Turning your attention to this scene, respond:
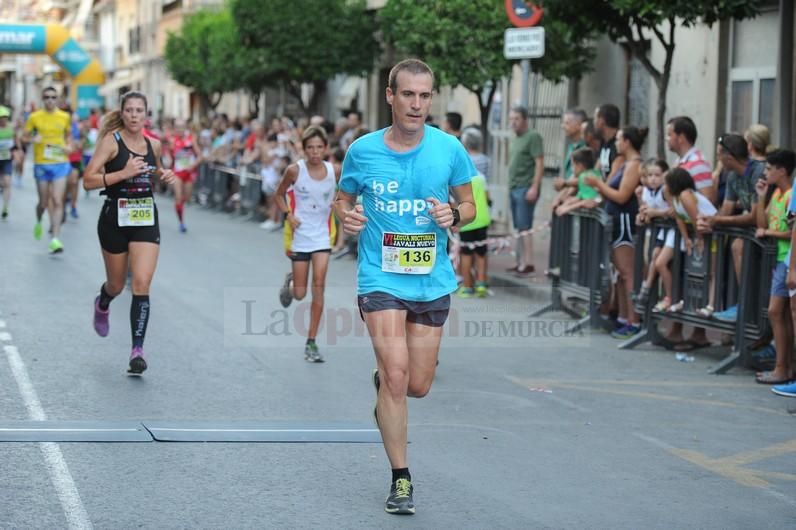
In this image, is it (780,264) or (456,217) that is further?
(780,264)

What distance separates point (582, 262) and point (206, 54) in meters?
29.4

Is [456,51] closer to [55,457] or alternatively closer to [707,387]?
[707,387]

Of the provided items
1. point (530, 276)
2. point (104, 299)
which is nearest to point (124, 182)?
point (104, 299)

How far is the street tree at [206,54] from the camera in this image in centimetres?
3469

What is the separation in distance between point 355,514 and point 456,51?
14612mm

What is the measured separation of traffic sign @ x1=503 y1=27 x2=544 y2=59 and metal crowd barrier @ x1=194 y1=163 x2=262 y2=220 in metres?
9.86

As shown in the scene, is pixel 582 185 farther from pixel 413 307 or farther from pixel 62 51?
pixel 62 51

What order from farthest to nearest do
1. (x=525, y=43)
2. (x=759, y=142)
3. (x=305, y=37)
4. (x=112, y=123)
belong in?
(x=305, y=37) < (x=525, y=43) < (x=759, y=142) < (x=112, y=123)

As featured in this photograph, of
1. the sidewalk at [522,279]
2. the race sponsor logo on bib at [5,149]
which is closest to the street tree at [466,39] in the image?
the sidewalk at [522,279]

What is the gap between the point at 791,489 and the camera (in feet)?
22.1

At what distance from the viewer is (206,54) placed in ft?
133

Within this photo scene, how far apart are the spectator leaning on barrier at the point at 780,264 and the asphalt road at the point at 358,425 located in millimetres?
295

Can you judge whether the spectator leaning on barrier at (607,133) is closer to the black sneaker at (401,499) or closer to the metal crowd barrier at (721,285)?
the metal crowd barrier at (721,285)

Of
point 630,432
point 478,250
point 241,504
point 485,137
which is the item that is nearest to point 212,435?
point 241,504
